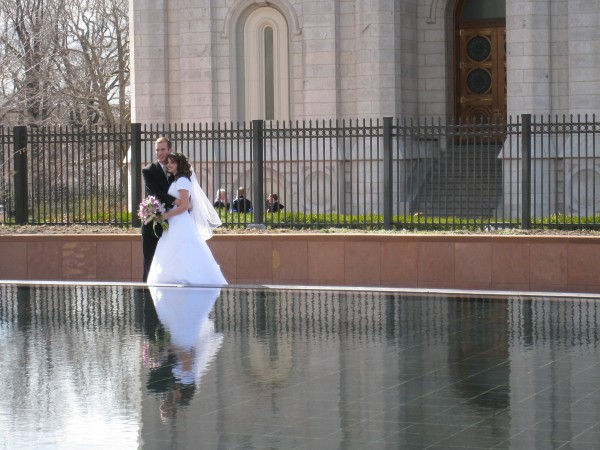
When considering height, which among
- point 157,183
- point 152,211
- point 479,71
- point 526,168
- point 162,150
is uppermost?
point 479,71

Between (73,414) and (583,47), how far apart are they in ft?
62.6

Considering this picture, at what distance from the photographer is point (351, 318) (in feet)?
42.5

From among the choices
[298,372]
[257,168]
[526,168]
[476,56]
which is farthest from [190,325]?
[476,56]

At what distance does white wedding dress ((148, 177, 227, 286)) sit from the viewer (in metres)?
15.3

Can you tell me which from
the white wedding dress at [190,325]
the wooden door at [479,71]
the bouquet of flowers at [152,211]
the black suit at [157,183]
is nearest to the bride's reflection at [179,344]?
the white wedding dress at [190,325]

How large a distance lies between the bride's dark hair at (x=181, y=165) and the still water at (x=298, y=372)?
1.52 metres

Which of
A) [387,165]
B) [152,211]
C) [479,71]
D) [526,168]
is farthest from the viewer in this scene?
[479,71]

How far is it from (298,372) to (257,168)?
865cm

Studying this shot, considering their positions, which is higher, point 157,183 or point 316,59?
point 316,59

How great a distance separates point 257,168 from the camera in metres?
18.1

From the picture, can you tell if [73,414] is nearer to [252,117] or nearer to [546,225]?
[546,225]

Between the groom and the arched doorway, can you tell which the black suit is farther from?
the arched doorway

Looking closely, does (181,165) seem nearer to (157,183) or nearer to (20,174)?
(157,183)

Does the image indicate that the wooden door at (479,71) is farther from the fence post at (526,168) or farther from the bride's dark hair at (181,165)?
the bride's dark hair at (181,165)
